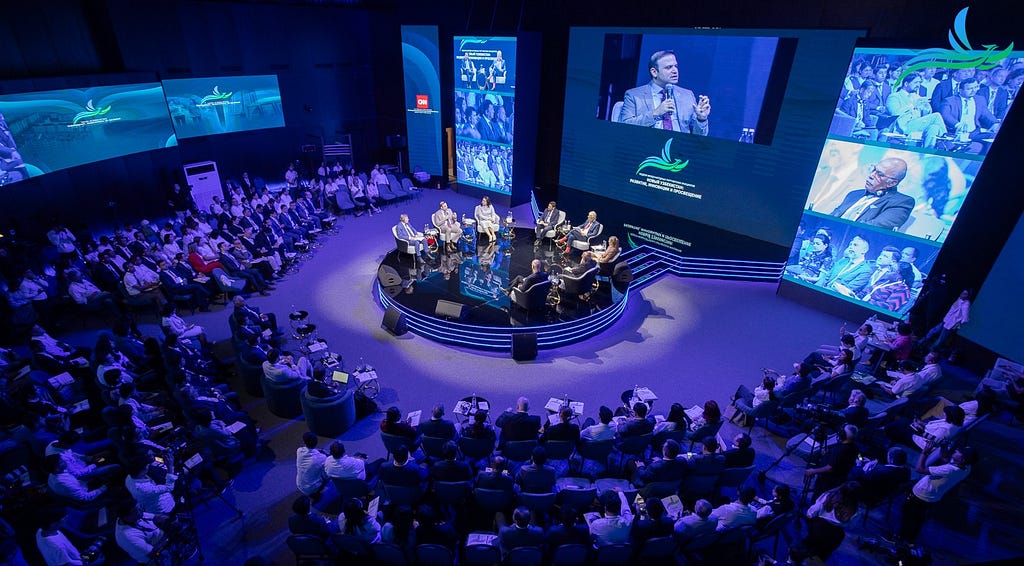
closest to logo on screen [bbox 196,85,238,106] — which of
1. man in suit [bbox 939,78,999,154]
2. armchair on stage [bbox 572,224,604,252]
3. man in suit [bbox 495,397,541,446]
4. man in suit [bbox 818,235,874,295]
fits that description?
armchair on stage [bbox 572,224,604,252]

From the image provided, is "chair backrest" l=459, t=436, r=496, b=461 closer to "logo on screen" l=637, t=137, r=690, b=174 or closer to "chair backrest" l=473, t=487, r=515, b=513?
"chair backrest" l=473, t=487, r=515, b=513

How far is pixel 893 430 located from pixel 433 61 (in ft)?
48.6

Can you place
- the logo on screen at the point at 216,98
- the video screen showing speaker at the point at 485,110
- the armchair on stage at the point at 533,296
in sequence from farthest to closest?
the logo on screen at the point at 216,98 < the video screen showing speaker at the point at 485,110 < the armchair on stage at the point at 533,296

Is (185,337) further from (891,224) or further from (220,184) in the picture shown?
(891,224)

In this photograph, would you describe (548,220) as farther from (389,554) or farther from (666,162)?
(389,554)

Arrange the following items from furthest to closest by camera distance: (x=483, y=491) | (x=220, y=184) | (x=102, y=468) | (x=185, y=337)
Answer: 1. (x=220, y=184)
2. (x=185, y=337)
3. (x=102, y=468)
4. (x=483, y=491)

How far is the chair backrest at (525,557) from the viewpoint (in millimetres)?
4449

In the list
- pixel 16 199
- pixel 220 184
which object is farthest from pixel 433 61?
pixel 16 199

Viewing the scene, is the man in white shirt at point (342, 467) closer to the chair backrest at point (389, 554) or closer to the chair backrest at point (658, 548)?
the chair backrest at point (389, 554)

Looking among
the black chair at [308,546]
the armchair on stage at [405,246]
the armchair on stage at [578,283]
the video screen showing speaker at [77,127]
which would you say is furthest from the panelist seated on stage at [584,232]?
the video screen showing speaker at [77,127]

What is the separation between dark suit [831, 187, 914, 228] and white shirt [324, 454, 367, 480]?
9.42 meters

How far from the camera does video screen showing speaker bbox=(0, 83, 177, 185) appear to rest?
9.86 meters

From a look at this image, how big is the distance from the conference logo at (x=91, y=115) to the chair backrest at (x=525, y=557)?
13.0 meters

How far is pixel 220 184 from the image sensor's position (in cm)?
1495
